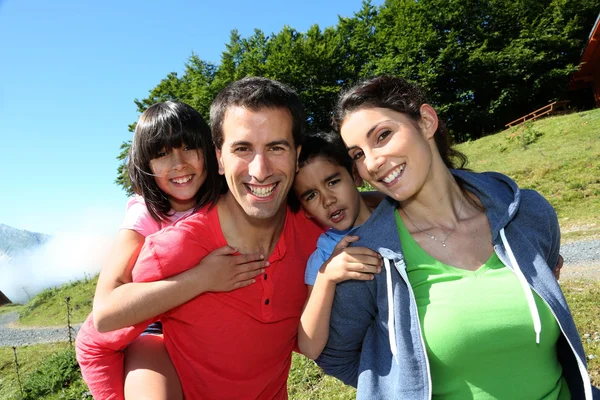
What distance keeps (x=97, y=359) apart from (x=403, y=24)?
38086 millimetres

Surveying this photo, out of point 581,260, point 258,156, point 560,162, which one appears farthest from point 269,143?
point 560,162

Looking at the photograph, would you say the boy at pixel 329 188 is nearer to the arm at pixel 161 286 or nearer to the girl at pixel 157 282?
the arm at pixel 161 286

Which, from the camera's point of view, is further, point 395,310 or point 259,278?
point 259,278

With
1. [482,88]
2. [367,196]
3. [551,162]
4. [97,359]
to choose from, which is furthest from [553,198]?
[482,88]

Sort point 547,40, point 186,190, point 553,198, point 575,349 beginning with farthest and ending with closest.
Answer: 1. point 547,40
2. point 553,198
3. point 186,190
4. point 575,349

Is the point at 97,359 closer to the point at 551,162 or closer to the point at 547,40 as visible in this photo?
the point at 551,162

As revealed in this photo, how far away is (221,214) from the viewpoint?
90.0 inches

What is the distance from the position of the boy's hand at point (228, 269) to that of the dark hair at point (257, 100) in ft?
1.93

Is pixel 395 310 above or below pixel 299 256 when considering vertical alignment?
below

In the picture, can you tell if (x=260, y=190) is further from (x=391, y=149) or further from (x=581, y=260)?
(x=581, y=260)

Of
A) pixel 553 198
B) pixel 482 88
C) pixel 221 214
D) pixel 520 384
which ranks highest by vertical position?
pixel 482 88

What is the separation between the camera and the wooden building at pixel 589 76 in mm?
21375

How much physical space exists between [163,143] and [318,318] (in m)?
1.61

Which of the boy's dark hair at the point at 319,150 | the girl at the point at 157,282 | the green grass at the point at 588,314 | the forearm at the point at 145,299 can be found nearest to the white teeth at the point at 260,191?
the girl at the point at 157,282
